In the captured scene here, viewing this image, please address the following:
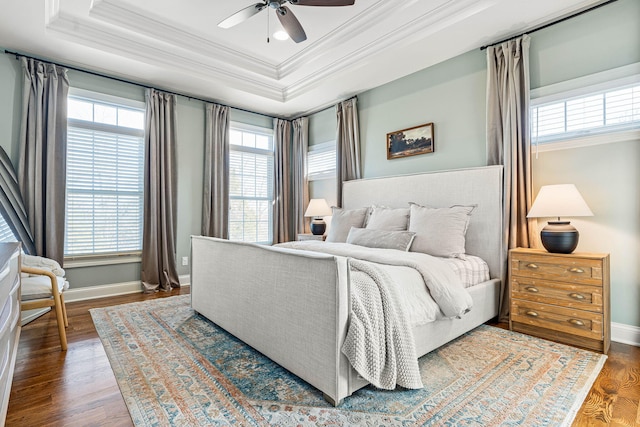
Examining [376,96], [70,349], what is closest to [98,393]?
[70,349]

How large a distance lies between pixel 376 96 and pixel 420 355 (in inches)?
134

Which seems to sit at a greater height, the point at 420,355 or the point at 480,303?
the point at 480,303

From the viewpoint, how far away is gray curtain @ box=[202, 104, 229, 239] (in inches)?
185

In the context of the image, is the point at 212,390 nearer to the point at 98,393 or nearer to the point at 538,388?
the point at 98,393

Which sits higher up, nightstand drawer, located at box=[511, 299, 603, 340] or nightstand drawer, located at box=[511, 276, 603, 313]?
nightstand drawer, located at box=[511, 276, 603, 313]

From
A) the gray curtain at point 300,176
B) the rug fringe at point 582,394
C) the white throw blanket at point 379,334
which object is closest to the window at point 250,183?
the gray curtain at point 300,176

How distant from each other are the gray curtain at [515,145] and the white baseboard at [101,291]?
4162 millimetres

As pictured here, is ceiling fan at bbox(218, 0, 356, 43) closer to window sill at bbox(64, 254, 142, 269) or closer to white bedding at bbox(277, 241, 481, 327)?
white bedding at bbox(277, 241, 481, 327)

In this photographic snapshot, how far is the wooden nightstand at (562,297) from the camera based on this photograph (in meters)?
2.28

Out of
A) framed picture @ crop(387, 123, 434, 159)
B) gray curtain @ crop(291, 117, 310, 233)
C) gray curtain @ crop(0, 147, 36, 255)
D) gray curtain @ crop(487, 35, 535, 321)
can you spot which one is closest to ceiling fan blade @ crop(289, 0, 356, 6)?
gray curtain @ crop(487, 35, 535, 321)

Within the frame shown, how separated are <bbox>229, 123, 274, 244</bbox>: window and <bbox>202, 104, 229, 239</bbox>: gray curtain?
0.24 metres

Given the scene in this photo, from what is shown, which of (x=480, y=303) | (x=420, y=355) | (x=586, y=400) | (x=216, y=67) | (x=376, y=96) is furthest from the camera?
(x=376, y=96)

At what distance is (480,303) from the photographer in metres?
2.70

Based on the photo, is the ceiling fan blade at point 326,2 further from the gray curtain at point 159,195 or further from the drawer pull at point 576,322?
the drawer pull at point 576,322
